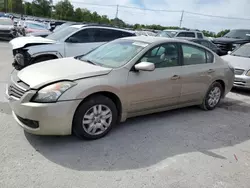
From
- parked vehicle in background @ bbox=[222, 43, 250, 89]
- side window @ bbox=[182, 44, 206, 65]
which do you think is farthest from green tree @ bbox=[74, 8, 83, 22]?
side window @ bbox=[182, 44, 206, 65]

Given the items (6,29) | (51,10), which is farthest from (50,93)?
(51,10)

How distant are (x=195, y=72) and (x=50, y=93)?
2.90 meters

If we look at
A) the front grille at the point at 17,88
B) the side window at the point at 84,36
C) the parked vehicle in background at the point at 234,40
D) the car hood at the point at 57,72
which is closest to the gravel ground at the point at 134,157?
the front grille at the point at 17,88

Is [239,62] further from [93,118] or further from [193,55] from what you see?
[93,118]

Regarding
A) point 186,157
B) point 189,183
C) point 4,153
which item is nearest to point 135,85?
point 186,157

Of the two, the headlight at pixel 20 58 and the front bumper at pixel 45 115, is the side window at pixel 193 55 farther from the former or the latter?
the headlight at pixel 20 58

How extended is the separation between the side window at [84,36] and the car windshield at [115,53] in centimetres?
306

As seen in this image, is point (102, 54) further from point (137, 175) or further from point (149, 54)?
point (137, 175)

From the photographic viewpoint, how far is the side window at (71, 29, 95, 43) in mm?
7617

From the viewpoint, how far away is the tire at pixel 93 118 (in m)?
3.50

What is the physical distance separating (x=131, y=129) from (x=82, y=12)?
71.4m

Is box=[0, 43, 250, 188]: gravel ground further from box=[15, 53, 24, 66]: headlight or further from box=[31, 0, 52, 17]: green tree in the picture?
box=[31, 0, 52, 17]: green tree

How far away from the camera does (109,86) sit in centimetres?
367

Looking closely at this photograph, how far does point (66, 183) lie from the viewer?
271 cm
